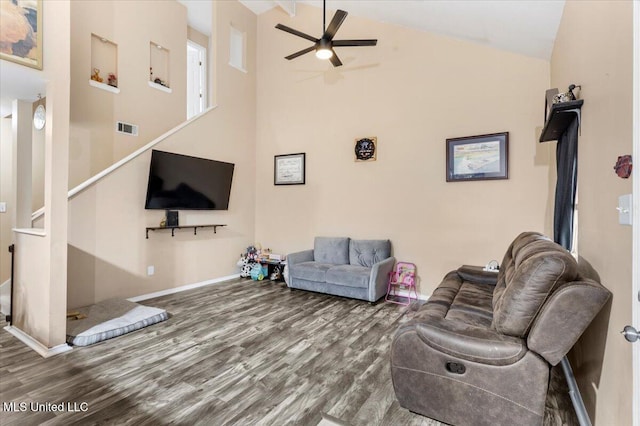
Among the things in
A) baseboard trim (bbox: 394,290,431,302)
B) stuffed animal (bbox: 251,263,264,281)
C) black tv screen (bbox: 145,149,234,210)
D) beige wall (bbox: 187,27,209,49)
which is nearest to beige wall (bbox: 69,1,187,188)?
beige wall (bbox: 187,27,209,49)

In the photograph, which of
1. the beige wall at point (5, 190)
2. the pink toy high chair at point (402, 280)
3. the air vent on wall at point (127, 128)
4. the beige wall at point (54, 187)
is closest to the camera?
the beige wall at point (54, 187)

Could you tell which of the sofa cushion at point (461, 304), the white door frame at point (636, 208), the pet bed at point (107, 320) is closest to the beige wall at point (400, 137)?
the sofa cushion at point (461, 304)

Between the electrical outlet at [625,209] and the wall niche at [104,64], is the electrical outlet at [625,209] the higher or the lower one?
the lower one

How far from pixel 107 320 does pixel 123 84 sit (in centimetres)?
386

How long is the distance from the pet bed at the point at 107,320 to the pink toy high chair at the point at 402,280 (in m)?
3.03

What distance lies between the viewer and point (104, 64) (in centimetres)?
495

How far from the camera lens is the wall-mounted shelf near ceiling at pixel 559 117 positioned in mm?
2256

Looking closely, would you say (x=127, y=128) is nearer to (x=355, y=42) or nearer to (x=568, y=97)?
(x=355, y=42)

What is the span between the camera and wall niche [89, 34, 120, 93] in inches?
189

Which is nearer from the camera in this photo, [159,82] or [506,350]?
[506,350]

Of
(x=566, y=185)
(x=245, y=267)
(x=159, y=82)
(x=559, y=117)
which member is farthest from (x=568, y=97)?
(x=159, y=82)

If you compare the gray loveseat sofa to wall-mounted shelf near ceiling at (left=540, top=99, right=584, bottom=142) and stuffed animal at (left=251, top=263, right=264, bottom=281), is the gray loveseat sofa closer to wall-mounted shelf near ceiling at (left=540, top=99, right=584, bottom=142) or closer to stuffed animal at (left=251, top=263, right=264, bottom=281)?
stuffed animal at (left=251, top=263, right=264, bottom=281)

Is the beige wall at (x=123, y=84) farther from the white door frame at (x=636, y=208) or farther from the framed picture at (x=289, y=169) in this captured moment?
the white door frame at (x=636, y=208)

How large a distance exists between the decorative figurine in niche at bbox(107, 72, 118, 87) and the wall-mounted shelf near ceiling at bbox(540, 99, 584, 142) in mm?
5882
